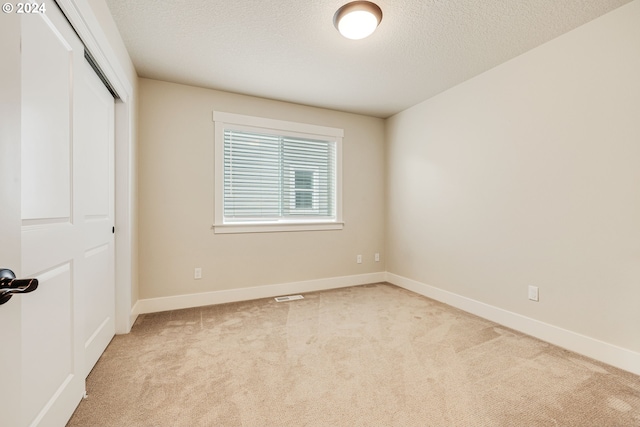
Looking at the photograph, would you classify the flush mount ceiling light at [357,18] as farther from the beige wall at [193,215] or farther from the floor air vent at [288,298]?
the floor air vent at [288,298]

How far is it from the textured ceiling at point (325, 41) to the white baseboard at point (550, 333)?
242cm

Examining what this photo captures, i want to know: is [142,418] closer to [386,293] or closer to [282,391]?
[282,391]

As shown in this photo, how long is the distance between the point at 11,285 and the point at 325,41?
2.48 meters

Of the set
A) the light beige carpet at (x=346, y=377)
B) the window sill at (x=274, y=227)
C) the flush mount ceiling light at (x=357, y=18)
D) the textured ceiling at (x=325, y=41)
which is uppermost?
the textured ceiling at (x=325, y=41)

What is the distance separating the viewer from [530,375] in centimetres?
189

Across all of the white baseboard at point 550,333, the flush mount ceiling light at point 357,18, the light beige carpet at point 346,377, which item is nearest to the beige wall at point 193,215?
the light beige carpet at point 346,377

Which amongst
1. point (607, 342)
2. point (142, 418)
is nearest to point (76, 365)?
point (142, 418)

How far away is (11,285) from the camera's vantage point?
765mm

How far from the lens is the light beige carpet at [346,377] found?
152 centimetres

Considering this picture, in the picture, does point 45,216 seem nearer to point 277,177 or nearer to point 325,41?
point 325,41

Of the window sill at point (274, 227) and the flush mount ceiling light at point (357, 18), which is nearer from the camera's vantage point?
the flush mount ceiling light at point (357, 18)

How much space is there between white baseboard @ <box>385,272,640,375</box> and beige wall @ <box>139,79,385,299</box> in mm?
1648

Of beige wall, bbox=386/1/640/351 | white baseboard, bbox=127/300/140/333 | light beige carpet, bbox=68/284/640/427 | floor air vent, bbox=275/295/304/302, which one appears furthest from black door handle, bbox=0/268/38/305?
beige wall, bbox=386/1/640/351

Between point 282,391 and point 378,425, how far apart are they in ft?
1.95
